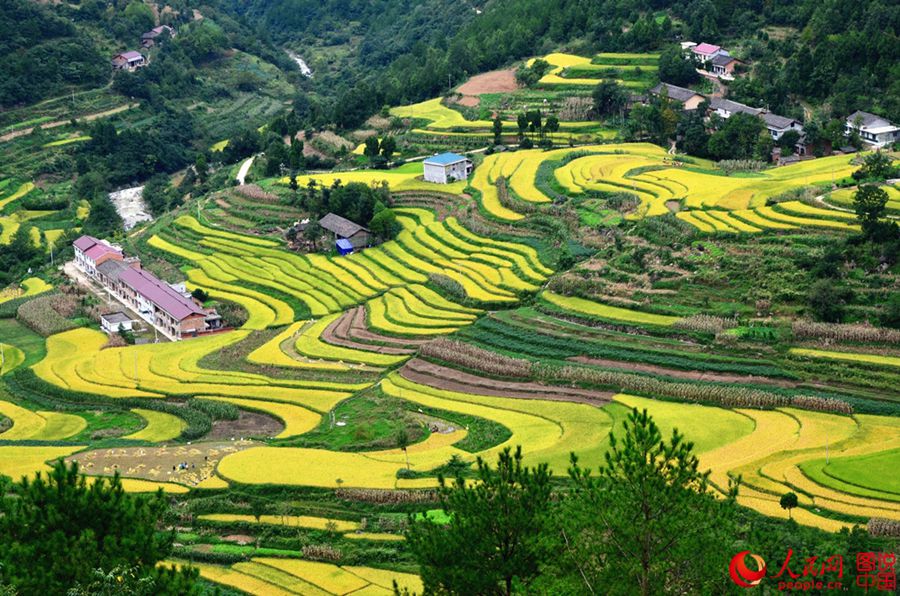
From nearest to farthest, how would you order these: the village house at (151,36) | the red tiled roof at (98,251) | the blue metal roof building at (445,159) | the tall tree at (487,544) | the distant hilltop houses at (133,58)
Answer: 1. the tall tree at (487,544)
2. the red tiled roof at (98,251)
3. the blue metal roof building at (445,159)
4. the distant hilltop houses at (133,58)
5. the village house at (151,36)

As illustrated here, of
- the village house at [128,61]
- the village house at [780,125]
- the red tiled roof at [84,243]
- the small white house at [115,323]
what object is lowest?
the small white house at [115,323]

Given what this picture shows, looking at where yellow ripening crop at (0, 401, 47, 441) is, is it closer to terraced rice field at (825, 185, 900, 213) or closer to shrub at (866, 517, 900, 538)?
shrub at (866, 517, 900, 538)

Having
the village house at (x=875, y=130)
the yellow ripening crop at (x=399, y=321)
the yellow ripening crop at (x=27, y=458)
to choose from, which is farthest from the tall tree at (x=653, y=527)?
the village house at (x=875, y=130)

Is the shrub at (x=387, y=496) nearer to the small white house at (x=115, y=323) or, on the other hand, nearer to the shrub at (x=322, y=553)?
the shrub at (x=322, y=553)

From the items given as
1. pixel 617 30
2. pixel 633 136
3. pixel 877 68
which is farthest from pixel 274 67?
pixel 877 68

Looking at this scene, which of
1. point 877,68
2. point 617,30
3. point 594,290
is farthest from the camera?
point 617,30

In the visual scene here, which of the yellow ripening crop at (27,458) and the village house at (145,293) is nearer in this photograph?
the yellow ripening crop at (27,458)

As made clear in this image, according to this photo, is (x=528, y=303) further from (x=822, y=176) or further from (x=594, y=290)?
(x=822, y=176)
